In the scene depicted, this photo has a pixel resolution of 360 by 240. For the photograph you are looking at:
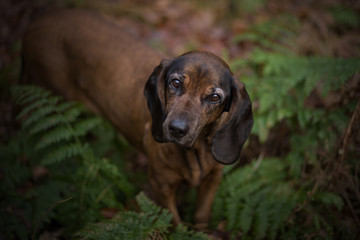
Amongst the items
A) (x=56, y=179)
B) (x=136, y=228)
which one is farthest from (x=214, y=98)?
(x=56, y=179)

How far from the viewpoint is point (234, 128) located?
252 centimetres

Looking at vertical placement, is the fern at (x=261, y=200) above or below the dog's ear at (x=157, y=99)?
below

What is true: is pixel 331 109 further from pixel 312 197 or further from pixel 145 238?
pixel 145 238

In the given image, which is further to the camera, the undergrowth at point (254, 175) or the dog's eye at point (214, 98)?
the undergrowth at point (254, 175)

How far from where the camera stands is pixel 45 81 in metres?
3.99

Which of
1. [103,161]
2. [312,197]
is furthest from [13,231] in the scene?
[312,197]

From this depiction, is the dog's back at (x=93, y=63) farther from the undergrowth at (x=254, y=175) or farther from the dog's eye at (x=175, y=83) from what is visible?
the dog's eye at (x=175, y=83)

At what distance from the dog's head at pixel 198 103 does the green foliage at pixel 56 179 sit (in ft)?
3.48

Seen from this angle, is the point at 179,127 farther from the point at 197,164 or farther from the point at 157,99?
the point at 197,164

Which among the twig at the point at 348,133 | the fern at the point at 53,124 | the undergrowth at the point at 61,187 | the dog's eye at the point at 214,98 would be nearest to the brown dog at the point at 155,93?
the dog's eye at the point at 214,98

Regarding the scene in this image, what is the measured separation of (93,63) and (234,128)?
2.05 m

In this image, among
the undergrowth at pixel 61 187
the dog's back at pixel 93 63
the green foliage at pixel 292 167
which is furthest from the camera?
the dog's back at pixel 93 63

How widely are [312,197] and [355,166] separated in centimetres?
57

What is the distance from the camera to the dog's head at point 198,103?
7.60ft
